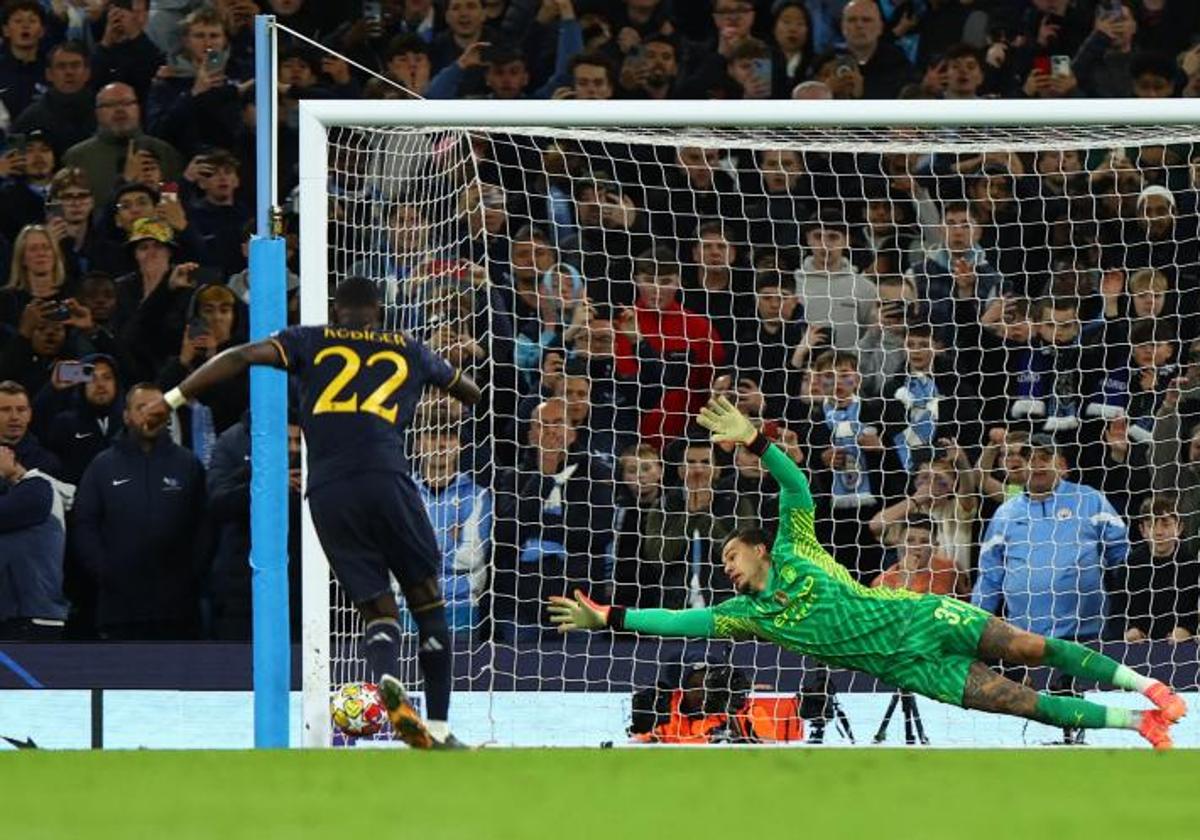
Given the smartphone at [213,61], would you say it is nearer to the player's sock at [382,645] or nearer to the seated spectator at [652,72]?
the seated spectator at [652,72]

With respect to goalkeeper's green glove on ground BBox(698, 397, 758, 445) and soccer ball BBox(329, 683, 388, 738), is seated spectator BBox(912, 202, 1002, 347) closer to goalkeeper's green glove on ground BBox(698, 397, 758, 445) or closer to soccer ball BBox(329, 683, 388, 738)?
goalkeeper's green glove on ground BBox(698, 397, 758, 445)

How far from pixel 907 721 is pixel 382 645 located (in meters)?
3.04

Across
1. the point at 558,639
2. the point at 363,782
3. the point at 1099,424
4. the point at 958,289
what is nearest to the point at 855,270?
the point at 958,289

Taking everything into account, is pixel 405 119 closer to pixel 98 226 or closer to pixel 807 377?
pixel 807 377

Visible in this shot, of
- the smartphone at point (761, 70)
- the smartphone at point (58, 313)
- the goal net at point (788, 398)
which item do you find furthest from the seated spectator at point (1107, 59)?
the smartphone at point (58, 313)

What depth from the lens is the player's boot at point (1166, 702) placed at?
8953mm

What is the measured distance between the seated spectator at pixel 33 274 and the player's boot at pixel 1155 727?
609 centimetres

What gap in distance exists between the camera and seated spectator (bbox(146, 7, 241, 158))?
12891 mm

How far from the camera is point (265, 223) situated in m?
9.22

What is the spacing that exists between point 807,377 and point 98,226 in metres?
4.05

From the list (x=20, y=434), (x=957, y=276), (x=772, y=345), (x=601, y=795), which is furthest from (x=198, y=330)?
(x=601, y=795)

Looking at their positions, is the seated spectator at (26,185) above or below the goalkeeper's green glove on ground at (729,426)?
above

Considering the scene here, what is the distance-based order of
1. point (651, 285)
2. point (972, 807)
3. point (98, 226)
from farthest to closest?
point (98, 226), point (651, 285), point (972, 807)

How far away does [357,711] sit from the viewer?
352 inches
